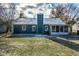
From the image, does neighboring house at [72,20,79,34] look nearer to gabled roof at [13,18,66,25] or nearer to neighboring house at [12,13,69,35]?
neighboring house at [12,13,69,35]

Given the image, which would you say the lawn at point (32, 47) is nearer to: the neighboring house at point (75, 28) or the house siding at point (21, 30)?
the house siding at point (21, 30)

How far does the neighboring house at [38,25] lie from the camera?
715 cm

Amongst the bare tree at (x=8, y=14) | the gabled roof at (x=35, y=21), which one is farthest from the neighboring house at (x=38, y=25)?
the bare tree at (x=8, y=14)

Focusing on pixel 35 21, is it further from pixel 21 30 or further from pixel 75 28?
pixel 75 28

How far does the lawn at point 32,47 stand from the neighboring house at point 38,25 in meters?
0.21

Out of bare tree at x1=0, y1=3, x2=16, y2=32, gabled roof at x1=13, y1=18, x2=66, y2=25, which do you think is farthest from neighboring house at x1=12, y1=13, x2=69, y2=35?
bare tree at x1=0, y1=3, x2=16, y2=32

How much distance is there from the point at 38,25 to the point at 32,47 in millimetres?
638

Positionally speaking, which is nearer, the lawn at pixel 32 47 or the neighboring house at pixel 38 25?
the lawn at pixel 32 47

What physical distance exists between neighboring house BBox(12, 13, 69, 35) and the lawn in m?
0.21


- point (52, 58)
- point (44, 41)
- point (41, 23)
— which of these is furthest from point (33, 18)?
point (52, 58)

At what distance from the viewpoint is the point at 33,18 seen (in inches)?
281

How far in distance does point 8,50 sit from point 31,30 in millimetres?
849

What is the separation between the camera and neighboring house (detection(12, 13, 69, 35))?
7.15 metres

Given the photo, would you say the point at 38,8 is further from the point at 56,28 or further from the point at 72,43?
the point at 72,43
